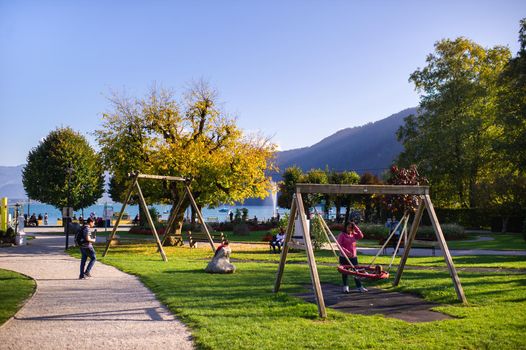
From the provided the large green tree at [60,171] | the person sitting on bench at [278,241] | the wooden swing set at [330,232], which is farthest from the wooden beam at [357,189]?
the large green tree at [60,171]

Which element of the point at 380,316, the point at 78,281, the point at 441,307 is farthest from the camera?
the point at 78,281

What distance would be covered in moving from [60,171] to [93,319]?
47290 millimetres

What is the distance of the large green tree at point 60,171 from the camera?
2057 inches

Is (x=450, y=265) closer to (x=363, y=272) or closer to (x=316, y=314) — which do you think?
(x=363, y=272)

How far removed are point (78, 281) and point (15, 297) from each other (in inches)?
110

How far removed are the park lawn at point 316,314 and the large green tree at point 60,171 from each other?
4094 centimetres

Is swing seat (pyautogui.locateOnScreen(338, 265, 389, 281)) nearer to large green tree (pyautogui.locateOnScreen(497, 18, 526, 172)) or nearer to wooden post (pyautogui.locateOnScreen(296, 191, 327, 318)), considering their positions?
wooden post (pyautogui.locateOnScreen(296, 191, 327, 318))

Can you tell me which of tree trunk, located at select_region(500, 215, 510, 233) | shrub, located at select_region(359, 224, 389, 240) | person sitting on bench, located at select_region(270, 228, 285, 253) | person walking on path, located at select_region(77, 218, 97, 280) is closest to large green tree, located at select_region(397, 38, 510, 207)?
tree trunk, located at select_region(500, 215, 510, 233)

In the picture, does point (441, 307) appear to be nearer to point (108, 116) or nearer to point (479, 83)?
point (108, 116)

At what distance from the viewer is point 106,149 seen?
1089 inches

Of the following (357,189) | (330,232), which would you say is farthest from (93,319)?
(357,189)

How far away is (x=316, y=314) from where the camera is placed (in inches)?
357

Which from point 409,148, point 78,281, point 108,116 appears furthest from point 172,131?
point 409,148

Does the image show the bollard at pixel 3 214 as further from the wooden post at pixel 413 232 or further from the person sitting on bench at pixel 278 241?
the wooden post at pixel 413 232
